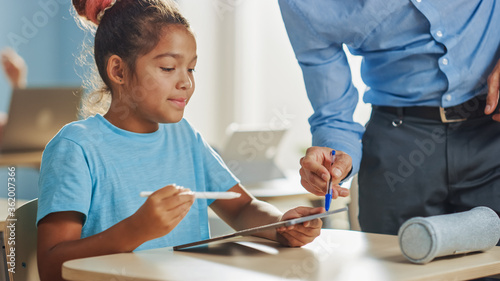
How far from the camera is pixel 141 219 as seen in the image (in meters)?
0.98

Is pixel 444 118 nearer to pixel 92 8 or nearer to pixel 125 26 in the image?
pixel 125 26

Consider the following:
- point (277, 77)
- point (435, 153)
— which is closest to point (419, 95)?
point (435, 153)

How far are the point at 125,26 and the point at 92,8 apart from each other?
135 mm

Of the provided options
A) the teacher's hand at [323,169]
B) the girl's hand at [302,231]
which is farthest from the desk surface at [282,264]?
the teacher's hand at [323,169]

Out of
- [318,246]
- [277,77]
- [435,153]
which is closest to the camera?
[318,246]

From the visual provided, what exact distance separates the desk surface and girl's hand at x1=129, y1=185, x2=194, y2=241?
0.05 meters

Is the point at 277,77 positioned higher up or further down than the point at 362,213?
higher up

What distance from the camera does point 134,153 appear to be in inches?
53.0

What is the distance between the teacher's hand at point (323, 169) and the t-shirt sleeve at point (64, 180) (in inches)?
17.7

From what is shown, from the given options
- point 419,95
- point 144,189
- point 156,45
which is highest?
point 156,45

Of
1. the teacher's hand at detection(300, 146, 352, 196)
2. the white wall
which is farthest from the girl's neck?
the white wall

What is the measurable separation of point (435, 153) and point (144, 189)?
654 mm

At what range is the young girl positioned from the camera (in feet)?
3.77

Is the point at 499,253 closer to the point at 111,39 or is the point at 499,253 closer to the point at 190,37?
the point at 190,37
